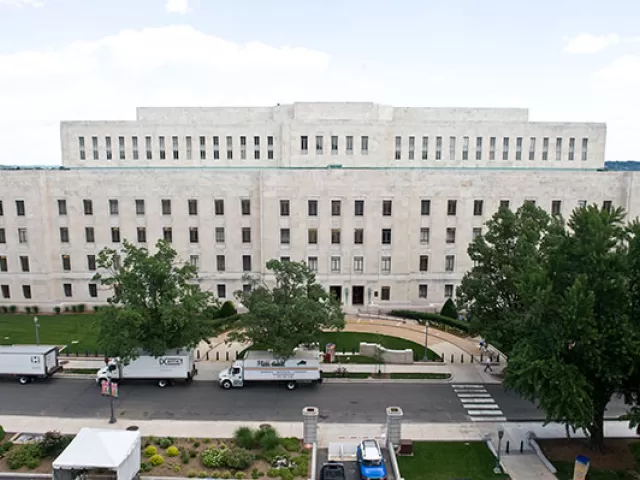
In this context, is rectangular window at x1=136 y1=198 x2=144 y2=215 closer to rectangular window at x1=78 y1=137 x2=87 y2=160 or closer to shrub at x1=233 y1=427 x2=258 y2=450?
rectangular window at x1=78 y1=137 x2=87 y2=160

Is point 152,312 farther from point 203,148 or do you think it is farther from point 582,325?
point 203,148

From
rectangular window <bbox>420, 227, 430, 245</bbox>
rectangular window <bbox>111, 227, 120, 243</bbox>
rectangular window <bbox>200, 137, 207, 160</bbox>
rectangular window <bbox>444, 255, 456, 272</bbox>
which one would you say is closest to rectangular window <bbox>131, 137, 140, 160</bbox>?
rectangular window <bbox>200, 137, 207, 160</bbox>

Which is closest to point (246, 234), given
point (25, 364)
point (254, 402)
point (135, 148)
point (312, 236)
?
point (312, 236)

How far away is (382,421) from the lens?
30109mm

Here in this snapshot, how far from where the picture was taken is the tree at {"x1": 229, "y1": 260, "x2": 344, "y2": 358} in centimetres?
3369

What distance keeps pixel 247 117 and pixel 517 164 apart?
40144mm

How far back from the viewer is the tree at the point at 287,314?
33.7 metres

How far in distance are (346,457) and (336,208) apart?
99.9ft

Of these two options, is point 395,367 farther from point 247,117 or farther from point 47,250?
point 247,117

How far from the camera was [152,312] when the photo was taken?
113 feet

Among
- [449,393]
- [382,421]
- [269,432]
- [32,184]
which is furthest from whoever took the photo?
[32,184]

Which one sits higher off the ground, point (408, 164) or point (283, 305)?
point (408, 164)

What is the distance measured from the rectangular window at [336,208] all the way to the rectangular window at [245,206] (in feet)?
29.4

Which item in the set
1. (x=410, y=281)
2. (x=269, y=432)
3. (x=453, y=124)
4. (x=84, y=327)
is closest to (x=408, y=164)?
(x=453, y=124)
